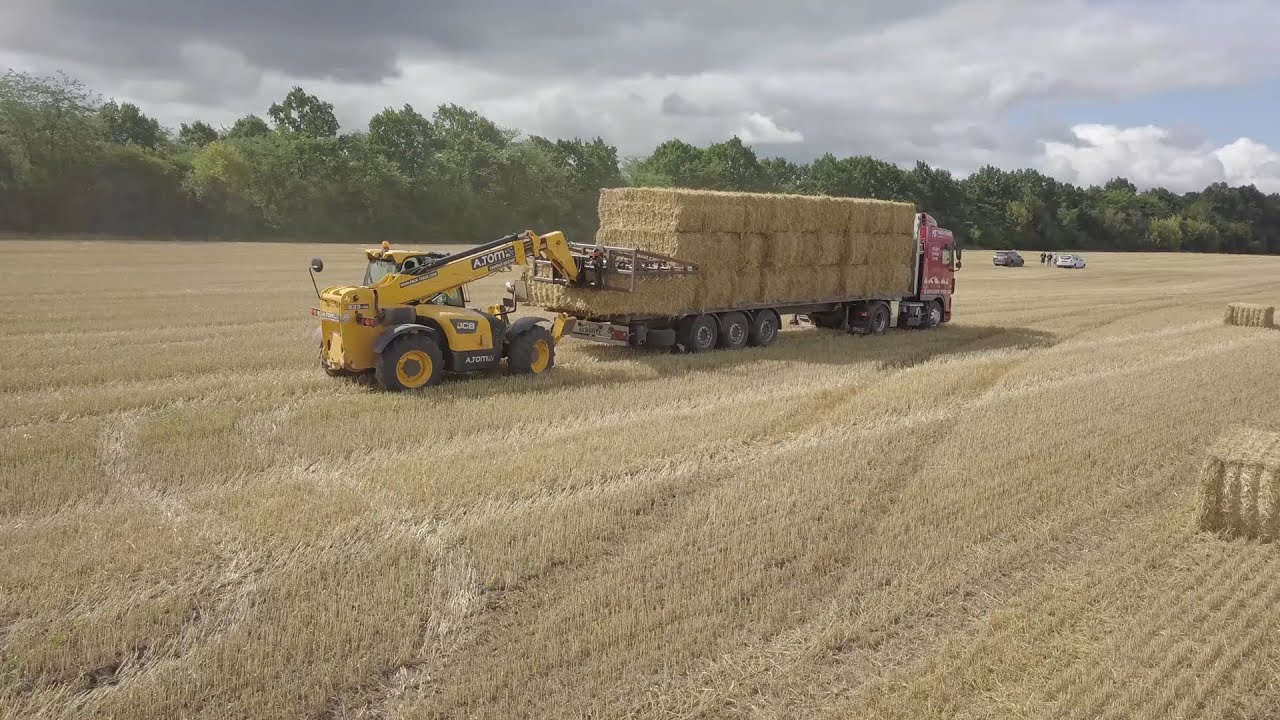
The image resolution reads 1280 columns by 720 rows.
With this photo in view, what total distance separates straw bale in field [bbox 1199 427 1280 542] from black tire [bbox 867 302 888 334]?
39.6 feet

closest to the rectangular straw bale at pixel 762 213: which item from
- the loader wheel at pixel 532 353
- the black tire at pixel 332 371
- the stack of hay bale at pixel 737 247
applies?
the stack of hay bale at pixel 737 247

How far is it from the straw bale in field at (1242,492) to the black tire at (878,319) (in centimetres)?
1206

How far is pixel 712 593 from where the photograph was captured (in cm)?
598

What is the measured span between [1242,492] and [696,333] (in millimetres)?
9735

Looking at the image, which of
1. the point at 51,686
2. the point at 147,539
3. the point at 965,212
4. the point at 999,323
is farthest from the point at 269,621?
the point at 965,212

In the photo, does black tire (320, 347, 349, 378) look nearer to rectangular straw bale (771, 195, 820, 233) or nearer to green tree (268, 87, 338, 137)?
rectangular straw bale (771, 195, 820, 233)

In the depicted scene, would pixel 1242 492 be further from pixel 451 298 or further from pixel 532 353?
pixel 451 298

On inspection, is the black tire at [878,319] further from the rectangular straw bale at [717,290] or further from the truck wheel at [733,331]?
the rectangular straw bale at [717,290]

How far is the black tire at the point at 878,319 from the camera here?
64.0 feet

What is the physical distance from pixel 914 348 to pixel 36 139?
58.1m

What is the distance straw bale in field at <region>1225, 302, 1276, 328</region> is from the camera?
21688 mm

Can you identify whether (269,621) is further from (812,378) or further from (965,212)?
(965,212)

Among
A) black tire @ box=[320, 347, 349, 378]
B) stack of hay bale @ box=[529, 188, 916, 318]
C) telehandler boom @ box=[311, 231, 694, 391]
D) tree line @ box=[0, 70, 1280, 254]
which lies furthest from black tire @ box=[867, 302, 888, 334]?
tree line @ box=[0, 70, 1280, 254]

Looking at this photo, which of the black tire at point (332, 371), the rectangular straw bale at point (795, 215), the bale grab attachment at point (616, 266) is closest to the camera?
the black tire at point (332, 371)
